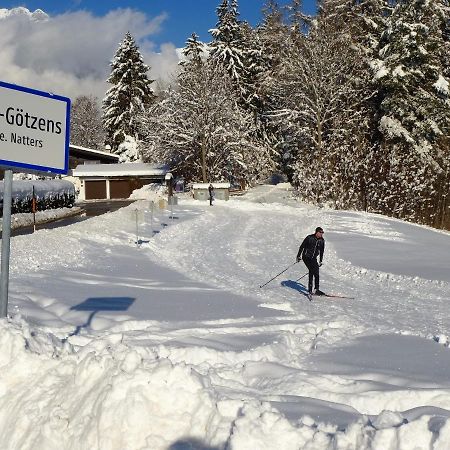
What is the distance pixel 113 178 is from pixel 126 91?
13629 mm

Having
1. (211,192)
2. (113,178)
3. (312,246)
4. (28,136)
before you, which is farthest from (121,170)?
(28,136)

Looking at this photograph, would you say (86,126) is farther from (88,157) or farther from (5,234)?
(5,234)

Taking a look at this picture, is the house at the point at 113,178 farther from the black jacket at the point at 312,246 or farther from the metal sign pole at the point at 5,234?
the metal sign pole at the point at 5,234

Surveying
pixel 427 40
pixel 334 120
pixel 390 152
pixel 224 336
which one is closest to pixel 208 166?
pixel 334 120

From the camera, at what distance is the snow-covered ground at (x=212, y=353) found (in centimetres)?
363

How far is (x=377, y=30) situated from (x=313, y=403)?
147ft

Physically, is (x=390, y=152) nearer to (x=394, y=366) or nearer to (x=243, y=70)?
(x=243, y=70)

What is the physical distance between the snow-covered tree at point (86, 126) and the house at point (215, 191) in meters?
50.6

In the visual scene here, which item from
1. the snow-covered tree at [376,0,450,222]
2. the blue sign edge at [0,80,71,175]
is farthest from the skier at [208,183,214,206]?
the blue sign edge at [0,80,71,175]

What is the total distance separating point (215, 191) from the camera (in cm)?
4188

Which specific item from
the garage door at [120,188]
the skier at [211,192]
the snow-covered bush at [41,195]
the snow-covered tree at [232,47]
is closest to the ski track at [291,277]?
the skier at [211,192]

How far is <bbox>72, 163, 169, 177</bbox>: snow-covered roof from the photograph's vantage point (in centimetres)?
5172

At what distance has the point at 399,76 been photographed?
3912 centimetres

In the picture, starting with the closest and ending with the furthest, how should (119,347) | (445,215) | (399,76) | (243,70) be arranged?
1. (119,347)
2. (445,215)
3. (399,76)
4. (243,70)
